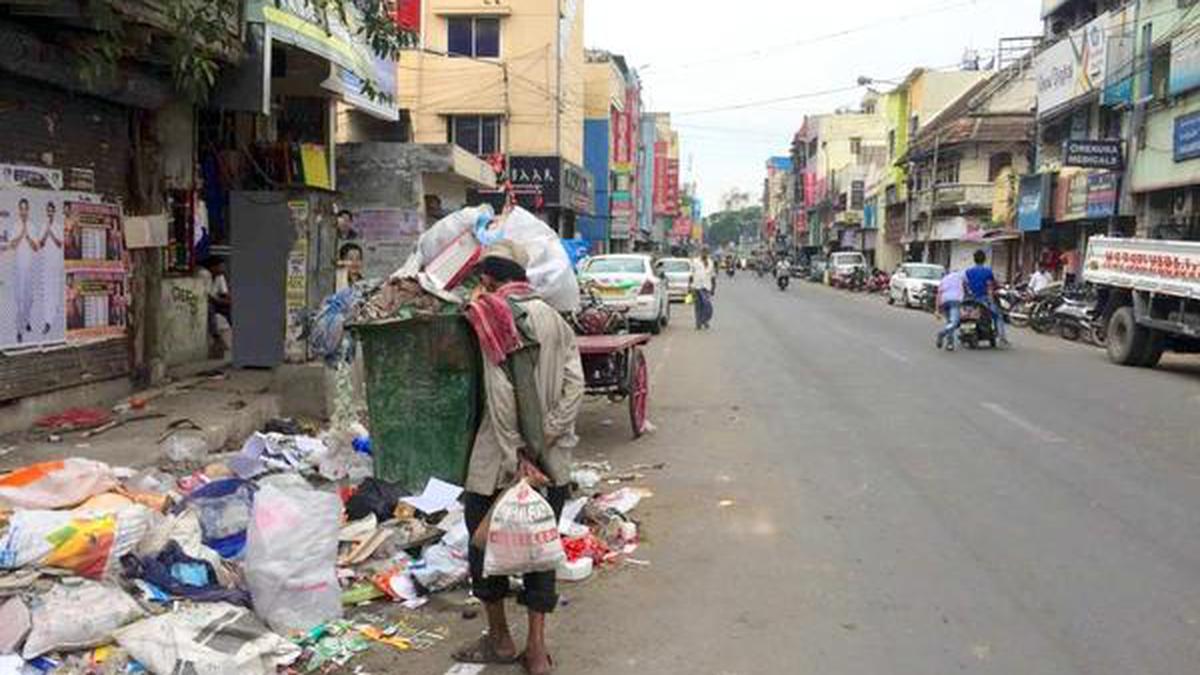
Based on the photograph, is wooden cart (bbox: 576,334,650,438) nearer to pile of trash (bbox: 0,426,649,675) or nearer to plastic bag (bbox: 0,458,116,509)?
pile of trash (bbox: 0,426,649,675)

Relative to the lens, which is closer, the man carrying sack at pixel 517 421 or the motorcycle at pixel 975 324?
the man carrying sack at pixel 517 421

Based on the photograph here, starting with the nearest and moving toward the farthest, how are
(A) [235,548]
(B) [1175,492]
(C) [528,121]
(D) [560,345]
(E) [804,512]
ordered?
(D) [560,345] → (A) [235,548] → (E) [804,512] → (B) [1175,492] → (C) [528,121]

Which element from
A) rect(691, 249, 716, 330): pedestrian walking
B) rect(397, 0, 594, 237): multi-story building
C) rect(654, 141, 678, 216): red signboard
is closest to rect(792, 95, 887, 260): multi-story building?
rect(654, 141, 678, 216): red signboard

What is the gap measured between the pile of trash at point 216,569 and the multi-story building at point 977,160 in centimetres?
3977

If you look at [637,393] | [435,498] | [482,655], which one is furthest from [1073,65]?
[482,655]

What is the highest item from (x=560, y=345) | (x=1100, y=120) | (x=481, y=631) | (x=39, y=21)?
(x=1100, y=120)

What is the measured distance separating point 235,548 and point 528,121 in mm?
31999

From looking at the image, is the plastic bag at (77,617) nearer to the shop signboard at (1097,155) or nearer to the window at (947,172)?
the shop signboard at (1097,155)

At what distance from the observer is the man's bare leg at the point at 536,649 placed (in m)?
4.63

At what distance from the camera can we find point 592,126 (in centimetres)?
5025

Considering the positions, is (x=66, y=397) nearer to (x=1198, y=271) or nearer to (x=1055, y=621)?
(x=1055, y=621)

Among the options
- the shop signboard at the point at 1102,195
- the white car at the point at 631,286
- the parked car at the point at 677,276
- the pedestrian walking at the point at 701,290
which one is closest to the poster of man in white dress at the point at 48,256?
the white car at the point at 631,286

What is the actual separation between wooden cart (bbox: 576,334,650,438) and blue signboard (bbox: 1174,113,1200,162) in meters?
19.0

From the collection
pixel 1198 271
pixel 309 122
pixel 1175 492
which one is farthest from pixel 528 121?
pixel 1175 492
